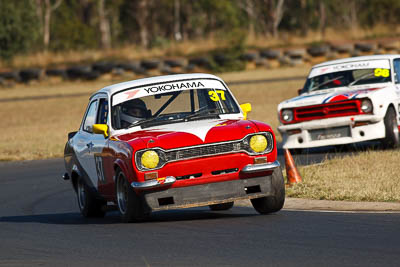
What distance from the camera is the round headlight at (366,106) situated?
16.0 m

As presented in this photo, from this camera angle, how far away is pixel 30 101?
38.2 meters

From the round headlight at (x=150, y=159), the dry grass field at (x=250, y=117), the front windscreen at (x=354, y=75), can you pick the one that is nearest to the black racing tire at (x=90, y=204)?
the round headlight at (x=150, y=159)

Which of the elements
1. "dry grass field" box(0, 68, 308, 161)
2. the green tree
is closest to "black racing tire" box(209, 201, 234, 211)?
"dry grass field" box(0, 68, 308, 161)

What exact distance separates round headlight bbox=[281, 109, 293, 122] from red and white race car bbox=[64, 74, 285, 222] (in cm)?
602

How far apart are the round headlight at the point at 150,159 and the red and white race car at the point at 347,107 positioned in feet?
23.8

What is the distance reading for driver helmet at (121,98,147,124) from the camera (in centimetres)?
1055

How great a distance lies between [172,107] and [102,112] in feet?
3.07

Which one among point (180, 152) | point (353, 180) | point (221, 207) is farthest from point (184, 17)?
point (180, 152)

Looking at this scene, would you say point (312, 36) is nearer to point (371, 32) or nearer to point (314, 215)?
point (371, 32)

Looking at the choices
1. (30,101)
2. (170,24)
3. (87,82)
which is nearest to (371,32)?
(87,82)

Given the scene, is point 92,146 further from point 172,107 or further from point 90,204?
point 172,107

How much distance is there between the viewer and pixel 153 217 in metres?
10.7

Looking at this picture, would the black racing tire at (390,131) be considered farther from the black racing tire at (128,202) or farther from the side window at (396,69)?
the black racing tire at (128,202)

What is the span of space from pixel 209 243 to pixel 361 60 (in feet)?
32.2
